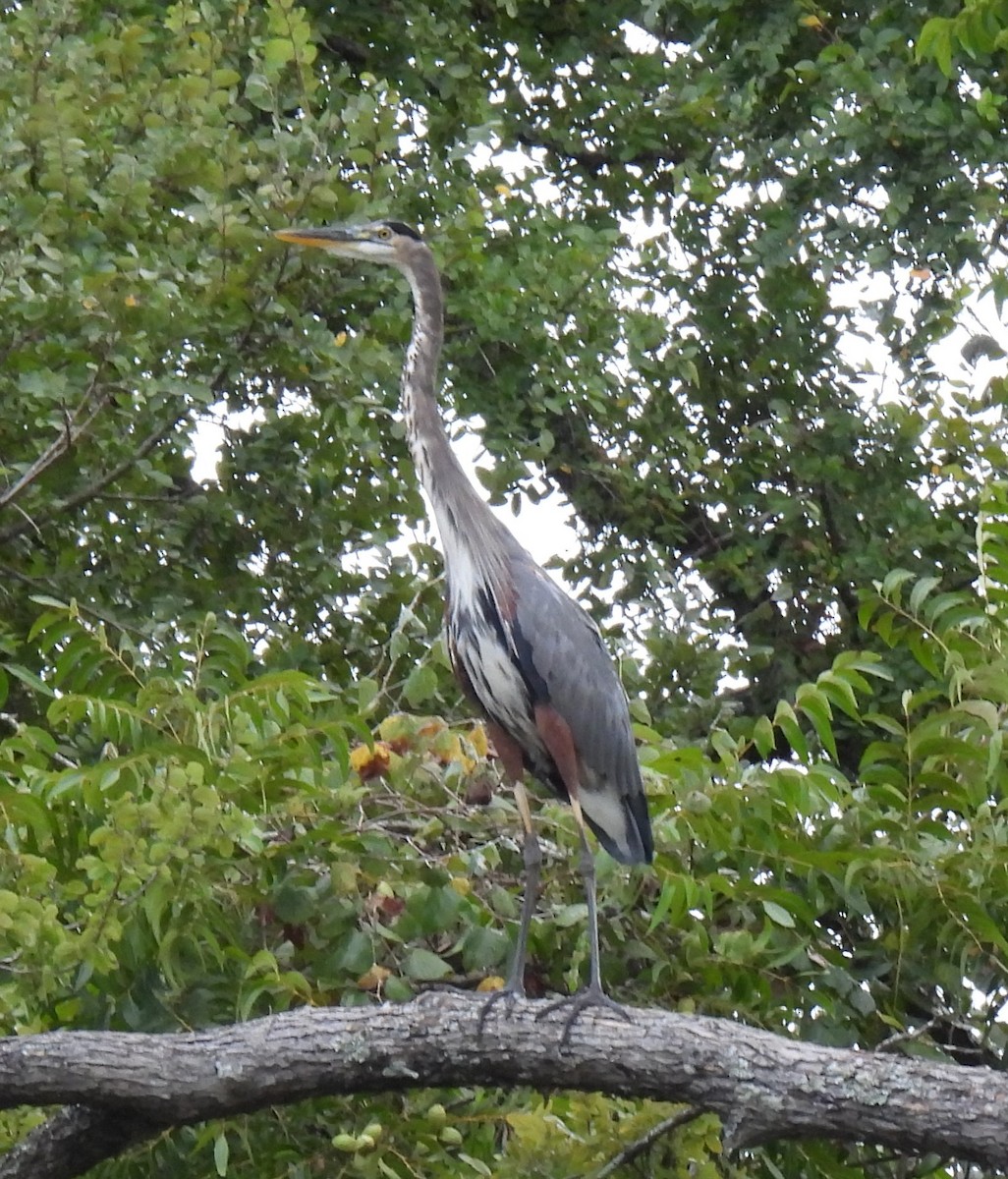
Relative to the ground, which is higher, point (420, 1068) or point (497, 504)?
point (497, 504)

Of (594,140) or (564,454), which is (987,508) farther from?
(594,140)

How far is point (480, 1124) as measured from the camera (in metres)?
3.51

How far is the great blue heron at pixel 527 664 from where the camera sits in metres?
3.95

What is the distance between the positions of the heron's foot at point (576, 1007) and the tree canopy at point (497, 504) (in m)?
0.15

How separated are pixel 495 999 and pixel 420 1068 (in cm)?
18

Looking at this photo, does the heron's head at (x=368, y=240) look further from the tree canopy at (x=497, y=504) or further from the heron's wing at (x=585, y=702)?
the heron's wing at (x=585, y=702)

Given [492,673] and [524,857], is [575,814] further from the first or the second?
[492,673]

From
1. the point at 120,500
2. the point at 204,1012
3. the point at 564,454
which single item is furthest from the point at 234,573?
the point at 204,1012

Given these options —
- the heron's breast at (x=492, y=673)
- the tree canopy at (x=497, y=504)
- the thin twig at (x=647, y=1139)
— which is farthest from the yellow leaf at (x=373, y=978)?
the heron's breast at (x=492, y=673)

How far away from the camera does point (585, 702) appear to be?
4.05 metres

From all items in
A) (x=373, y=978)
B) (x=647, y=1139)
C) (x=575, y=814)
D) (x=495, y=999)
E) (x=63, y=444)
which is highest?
(x=63, y=444)

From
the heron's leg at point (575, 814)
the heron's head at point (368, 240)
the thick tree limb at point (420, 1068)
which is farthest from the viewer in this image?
the heron's head at point (368, 240)

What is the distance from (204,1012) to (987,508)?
1.81m

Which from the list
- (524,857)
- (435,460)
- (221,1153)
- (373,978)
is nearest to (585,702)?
(524,857)
